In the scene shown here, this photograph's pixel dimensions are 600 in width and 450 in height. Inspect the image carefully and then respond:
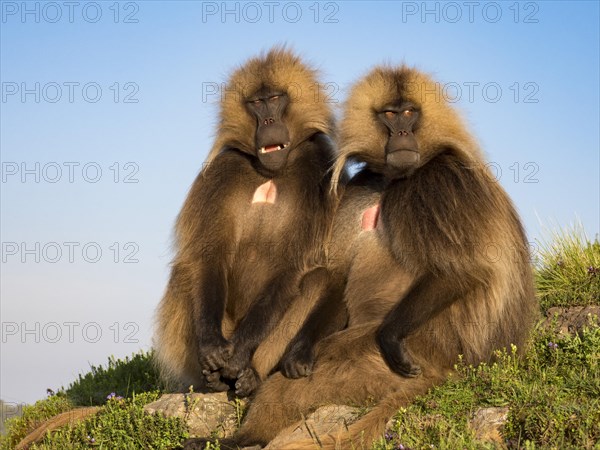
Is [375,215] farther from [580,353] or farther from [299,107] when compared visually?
[580,353]

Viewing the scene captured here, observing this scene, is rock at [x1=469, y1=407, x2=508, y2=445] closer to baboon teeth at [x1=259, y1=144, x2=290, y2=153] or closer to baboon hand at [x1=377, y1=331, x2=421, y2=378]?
baboon hand at [x1=377, y1=331, x2=421, y2=378]

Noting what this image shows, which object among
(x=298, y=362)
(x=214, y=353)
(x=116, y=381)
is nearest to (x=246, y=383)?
(x=214, y=353)

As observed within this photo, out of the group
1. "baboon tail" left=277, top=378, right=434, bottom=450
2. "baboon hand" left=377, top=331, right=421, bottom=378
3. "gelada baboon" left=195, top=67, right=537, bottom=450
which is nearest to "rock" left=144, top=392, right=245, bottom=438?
"gelada baboon" left=195, top=67, right=537, bottom=450

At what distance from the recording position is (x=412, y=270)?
5.49 m

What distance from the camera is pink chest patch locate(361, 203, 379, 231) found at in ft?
19.1

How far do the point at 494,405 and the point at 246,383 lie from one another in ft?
5.40

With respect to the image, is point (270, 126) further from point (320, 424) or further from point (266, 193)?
point (320, 424)

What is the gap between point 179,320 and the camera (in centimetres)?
632

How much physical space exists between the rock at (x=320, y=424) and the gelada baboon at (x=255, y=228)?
802mm

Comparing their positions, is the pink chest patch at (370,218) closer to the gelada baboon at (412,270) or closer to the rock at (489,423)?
the gelada baboon at (412,270)

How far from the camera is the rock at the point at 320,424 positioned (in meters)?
4.96

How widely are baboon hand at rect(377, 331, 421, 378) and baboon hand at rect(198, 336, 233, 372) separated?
1074mm

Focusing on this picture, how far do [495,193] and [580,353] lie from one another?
1205 mm

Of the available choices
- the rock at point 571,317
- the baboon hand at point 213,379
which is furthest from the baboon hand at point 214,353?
the rock at point 571,317
